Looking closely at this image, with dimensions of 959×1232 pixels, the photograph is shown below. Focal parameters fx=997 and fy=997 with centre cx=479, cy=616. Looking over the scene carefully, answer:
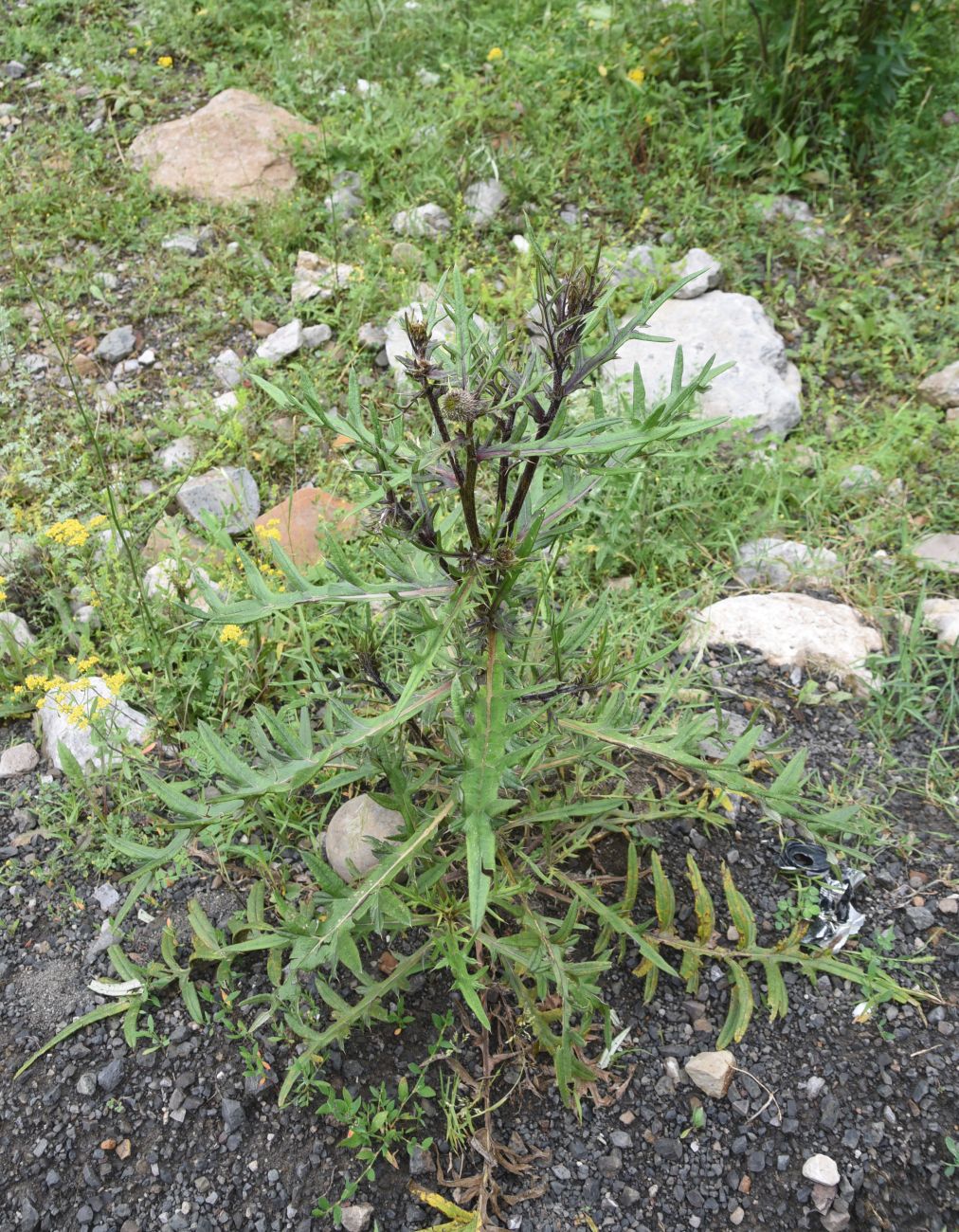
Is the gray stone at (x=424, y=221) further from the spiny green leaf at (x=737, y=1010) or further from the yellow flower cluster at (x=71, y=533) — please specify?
the spiny green leaf at (x=737, y=1010)

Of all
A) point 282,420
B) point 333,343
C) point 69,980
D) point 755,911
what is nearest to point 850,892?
point 755,911

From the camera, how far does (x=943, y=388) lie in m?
3.72

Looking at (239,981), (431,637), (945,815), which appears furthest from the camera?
(945,815)

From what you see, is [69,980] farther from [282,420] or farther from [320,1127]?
[282,420]

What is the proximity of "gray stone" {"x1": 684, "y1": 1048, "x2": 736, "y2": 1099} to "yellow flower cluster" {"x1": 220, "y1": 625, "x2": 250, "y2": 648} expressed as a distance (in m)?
1.50

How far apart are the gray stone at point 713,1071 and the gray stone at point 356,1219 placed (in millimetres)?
718

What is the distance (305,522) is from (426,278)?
139cm

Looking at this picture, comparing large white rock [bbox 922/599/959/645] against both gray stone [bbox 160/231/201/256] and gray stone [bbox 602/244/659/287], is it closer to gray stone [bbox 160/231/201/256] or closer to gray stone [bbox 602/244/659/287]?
gray stone [bbox 602/244/659/287]

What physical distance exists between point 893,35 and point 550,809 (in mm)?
3871

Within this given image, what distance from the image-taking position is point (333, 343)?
381 cm

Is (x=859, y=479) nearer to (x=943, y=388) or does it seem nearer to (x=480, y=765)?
(x=943, y=388)

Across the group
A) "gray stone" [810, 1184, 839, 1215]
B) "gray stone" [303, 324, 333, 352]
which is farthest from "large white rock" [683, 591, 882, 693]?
"gray stone" [303, 324, 333, 352]

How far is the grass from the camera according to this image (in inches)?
112

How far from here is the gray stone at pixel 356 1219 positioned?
1.95 m
